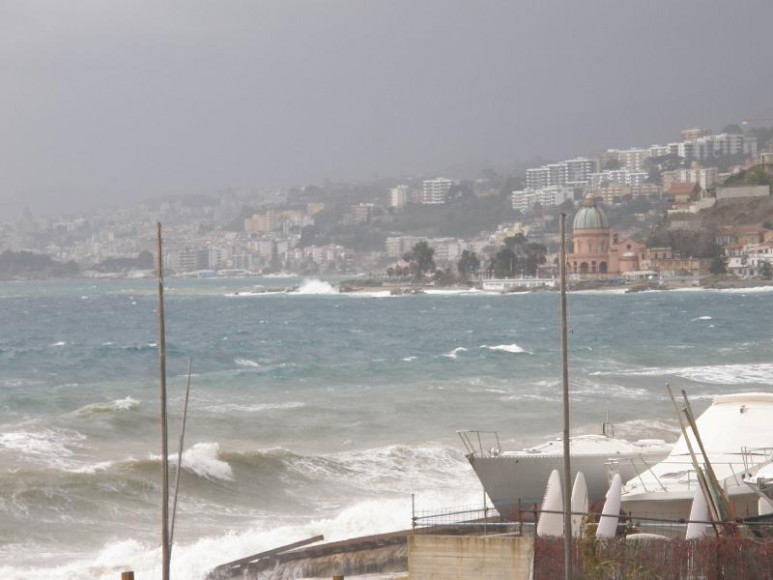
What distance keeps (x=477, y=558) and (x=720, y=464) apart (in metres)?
5.32

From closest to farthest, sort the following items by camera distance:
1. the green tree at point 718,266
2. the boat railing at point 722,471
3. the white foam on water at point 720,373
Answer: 1. the boat railing at point 722,471
2. the white foam on water at point 720,373
3. the green tree at point 718,266

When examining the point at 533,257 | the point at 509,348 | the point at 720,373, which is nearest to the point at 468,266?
the point at 533,257

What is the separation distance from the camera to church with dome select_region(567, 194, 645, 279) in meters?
161

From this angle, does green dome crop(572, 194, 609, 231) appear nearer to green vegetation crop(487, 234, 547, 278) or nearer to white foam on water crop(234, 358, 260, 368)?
green vegetation crop(487, 234, 547, 278)

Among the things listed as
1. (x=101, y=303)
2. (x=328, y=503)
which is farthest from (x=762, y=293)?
(x=328, y=503)

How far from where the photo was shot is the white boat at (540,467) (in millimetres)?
16656

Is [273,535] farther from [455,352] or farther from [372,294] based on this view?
[372,294]

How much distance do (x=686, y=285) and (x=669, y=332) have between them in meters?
82.8

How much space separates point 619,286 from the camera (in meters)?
149

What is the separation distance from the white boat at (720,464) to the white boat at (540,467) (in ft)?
0.80

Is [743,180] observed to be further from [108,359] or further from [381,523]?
[381,523]

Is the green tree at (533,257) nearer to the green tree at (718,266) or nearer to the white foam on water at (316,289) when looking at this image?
the white foam on water at (316,289)

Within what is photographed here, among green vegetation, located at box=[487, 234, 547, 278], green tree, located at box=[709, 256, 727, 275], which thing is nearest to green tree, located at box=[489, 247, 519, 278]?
green vegetation, located at box=[487, 234, 547, 278]

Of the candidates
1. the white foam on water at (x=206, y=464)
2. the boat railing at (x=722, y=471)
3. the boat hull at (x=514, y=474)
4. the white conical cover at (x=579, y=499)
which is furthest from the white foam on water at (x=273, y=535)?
the white conical cover at (x=579, y=499)
